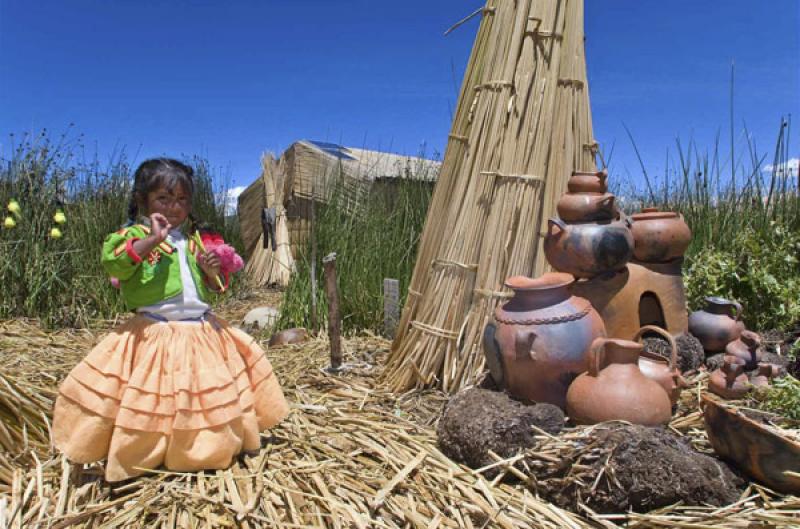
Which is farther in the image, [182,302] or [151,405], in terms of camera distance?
[182,302]

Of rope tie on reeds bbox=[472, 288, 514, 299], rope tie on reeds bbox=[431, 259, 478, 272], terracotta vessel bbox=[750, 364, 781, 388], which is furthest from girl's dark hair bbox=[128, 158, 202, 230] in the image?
terracotta vessel bbox=[750, 364, 781, 388]

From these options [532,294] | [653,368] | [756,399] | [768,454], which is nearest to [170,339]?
[532,294]

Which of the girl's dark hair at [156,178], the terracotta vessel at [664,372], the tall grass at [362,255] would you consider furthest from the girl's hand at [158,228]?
the tall grass at [362,255]

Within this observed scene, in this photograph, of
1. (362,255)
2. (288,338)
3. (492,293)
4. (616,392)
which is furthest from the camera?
(362,255)

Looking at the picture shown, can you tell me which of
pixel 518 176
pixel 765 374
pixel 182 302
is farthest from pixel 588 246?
pixel 182 302

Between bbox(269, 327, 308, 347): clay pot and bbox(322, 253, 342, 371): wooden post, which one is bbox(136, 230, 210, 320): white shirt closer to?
bbox(322, 253, 342, 371): wooden post

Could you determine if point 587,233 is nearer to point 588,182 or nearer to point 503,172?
point 588,182

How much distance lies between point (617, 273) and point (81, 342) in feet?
12.1

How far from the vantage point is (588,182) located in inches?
103

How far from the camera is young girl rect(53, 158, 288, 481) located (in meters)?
2.00

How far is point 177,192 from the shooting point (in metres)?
2.16

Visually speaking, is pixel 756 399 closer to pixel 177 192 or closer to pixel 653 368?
pixel 653 368

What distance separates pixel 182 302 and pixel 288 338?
188cm

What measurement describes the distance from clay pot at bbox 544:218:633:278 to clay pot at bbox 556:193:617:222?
0.03m
